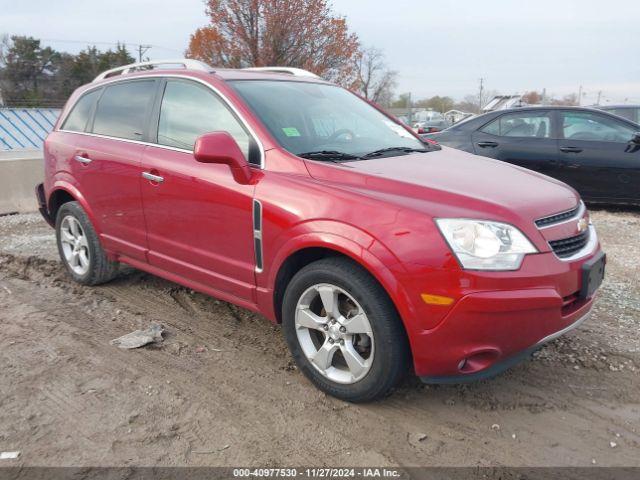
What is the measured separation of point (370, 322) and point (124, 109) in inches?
108

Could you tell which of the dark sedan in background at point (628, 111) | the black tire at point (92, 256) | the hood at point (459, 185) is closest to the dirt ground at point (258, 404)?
the black tire at point (92, 256)

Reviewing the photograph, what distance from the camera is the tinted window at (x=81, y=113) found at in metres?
4.68

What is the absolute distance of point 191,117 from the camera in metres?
3.70

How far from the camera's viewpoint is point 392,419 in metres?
2.84

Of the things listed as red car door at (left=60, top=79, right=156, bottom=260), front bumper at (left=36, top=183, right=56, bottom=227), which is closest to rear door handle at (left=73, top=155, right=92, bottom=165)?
red car door at (left=60, top=79, right=156, bottom=260)

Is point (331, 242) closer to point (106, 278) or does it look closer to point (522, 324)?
point (522, 324)

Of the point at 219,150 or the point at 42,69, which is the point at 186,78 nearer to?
the point at 219,150

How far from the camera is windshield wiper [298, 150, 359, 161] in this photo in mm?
3200

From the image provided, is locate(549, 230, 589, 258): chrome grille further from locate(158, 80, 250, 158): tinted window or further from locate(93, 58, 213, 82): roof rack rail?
locate(93, 58, 213, 82): roof rack rail

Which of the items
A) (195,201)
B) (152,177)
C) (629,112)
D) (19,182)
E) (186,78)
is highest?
(186,78)

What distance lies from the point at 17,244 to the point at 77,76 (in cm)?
4285

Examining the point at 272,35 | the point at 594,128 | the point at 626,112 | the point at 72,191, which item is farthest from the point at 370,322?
the point at 272,35

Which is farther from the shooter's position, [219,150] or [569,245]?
[219,150]

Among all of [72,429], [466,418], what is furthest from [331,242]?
[72,429]
